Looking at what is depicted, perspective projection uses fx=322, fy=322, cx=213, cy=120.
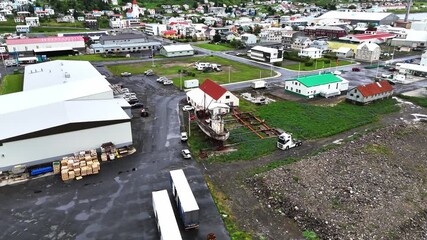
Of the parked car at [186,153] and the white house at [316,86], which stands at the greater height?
the white house at [316,86]

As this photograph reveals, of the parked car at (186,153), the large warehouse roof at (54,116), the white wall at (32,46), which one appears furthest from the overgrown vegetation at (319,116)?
the white wall at (32,46)

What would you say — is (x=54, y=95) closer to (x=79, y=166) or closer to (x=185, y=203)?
(x=79, y=166)

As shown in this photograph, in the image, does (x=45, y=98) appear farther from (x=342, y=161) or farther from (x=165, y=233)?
(x=342, y=161)

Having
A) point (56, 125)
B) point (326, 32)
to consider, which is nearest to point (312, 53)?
point (326, 32)

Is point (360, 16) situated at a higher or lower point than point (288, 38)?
higher

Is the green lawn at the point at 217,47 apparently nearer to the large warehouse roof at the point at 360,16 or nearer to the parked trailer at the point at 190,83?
the parked trailer at the point at 190,83

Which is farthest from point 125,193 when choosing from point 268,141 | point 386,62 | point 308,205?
point 386,62
